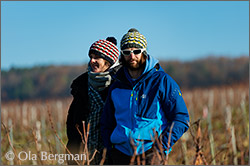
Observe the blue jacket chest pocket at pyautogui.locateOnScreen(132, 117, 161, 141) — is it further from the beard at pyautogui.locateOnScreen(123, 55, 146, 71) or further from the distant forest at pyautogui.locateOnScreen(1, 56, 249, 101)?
the distant forest at pyautogui.locateOnScreen(1, 56, 249, 101)

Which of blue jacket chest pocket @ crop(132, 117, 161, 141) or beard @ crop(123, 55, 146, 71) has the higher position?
beard @ crop(123, 55, 146, 71)

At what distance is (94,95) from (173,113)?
2.34 feet

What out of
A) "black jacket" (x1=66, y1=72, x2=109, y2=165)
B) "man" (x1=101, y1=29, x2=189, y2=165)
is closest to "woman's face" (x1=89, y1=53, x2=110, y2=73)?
"black jacket" (x1=66, y1=72, x2=109, y2=165)

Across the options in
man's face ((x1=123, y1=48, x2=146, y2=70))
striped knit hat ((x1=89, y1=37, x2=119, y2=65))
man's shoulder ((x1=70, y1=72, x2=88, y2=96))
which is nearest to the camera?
man's face ((x1=123, y1=48, x2=146, y2=70))

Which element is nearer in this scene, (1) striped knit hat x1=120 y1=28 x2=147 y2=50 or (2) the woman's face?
(1) striped knit hat x1=120 y1=28 x2=147 y2=50

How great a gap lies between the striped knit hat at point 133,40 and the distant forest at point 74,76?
99.5ft

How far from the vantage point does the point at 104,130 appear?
2350 millimetres

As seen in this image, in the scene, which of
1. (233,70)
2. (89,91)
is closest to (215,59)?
(233,70)

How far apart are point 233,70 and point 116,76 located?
1788 inches

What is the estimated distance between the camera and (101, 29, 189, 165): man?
7.03 feet

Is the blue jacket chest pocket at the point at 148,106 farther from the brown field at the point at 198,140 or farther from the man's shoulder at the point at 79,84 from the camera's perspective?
the man's shoulder at the point at 79,84

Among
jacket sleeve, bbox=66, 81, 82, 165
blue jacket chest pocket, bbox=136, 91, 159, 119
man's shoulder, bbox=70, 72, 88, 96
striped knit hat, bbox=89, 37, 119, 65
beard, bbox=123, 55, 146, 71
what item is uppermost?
striped knit hat, bbox=89, 37, 119, 65

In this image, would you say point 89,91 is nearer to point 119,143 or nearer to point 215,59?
point 119,143

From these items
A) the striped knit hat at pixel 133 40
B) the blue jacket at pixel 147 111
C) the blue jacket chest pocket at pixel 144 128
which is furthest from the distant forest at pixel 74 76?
the blue jacket chest pocket at pixel 144 128
